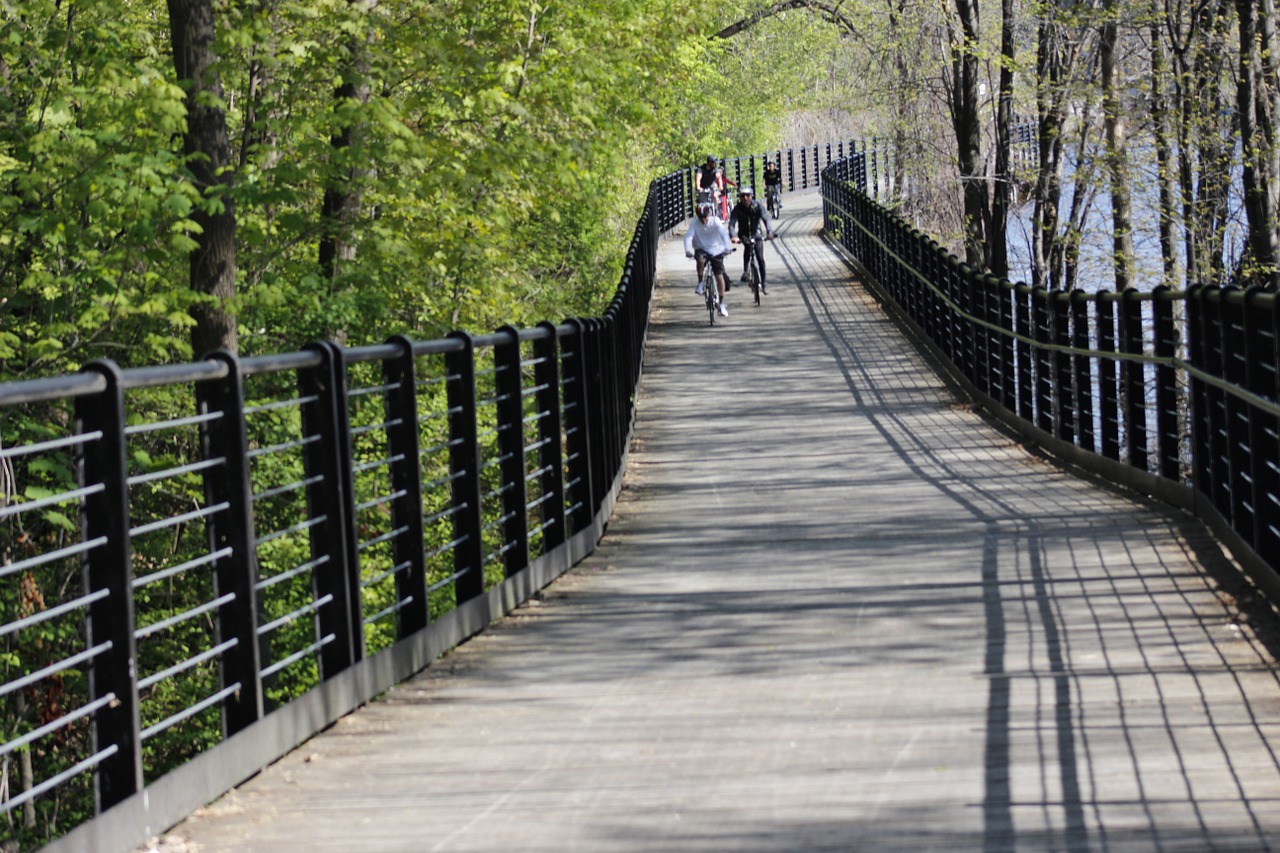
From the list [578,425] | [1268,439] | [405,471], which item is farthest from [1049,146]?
[405,471]

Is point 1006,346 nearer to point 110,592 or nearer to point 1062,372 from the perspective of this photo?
point 1062,372

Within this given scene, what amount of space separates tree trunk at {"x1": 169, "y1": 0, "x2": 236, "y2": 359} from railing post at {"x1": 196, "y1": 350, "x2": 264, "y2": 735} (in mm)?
12213

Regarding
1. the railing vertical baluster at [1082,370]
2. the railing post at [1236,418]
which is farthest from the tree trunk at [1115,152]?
the railing post at [1236,418]

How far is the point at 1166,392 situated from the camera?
12883mm

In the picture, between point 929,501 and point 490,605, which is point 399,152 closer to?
point 929,501

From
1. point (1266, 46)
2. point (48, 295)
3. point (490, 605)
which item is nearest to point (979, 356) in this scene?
point (1266, 46)

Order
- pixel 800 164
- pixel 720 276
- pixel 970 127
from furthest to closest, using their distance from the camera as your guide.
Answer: pixel 800 164
pixel 970 127
pixel 720 276

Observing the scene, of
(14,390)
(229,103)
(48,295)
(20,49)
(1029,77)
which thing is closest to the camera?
(14,390)

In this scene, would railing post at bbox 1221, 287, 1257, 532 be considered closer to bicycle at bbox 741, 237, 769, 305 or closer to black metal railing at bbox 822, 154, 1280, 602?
black metal railing at bbox 822, 154, 1280, 602

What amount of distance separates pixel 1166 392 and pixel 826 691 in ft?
21.9

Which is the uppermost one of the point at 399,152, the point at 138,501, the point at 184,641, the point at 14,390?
the point at 399,152

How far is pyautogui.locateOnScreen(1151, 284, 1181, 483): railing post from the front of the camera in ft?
41.8

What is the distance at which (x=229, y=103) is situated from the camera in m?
23.5

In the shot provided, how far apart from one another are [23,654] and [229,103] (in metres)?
7.63
